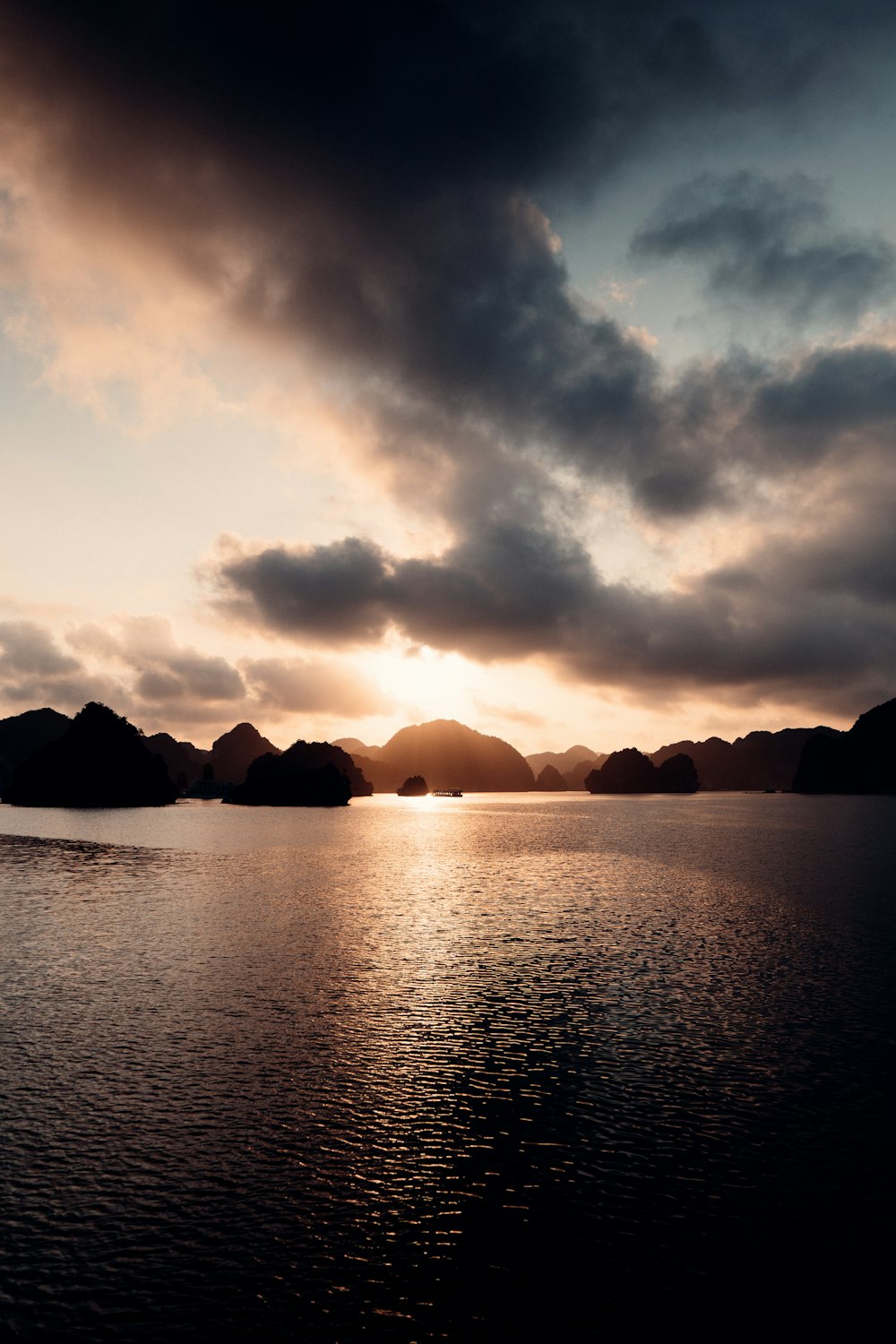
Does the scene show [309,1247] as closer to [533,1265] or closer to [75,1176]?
[533,1265]

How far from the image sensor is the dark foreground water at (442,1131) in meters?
16.0

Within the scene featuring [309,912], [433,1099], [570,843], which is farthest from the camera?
[570,843]

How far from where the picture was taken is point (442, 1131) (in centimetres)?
2377

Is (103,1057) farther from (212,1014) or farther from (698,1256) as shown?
(698,1256)

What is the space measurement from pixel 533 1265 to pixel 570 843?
130 metres

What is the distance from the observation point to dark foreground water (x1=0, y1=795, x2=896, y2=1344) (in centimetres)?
1603

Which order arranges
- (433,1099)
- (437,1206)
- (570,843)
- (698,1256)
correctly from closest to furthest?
(698,1256)
(437,1206)
(433,1099)
(570,843)

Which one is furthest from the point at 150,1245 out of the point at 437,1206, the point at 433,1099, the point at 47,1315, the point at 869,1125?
the point at 869,1125

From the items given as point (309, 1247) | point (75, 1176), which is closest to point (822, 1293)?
point (309, 1247)

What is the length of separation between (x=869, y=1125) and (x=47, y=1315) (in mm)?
23749

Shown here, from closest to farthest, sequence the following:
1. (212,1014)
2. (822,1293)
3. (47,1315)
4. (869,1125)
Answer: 1. (47,1315)
2. (822,1293)
3. (869,1125)
4. (212,1014)

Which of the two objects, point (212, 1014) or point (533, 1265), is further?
point (212, 1014)

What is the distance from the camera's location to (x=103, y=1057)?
29578 millimetres

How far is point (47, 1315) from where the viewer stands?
600 inches
